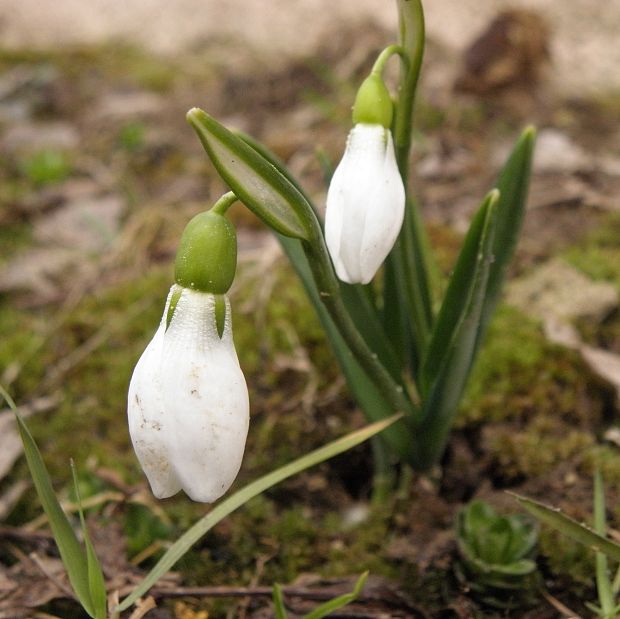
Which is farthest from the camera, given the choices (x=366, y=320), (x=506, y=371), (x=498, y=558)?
(x=506, y=371)

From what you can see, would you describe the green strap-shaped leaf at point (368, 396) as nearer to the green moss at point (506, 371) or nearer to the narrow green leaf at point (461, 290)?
the narrow green leaf at point (461, 290)

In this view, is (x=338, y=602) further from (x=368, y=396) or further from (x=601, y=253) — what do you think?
(x=601, y=253)

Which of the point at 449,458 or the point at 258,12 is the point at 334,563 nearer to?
the point at 449,458

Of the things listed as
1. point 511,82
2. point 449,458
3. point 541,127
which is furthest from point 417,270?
point 511,82

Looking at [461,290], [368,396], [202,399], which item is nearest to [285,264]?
[368,396]

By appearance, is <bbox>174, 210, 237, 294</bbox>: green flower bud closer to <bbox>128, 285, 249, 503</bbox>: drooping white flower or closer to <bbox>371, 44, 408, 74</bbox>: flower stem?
<bbox>128, 285, 249, 503</bbox>: drooping white flower

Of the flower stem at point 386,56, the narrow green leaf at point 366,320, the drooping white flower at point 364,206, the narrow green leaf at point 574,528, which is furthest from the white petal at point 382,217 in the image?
the narrow green leaf at point 574,528
